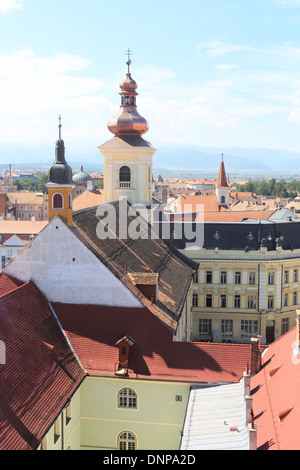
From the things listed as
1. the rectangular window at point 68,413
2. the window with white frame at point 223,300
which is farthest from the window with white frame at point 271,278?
the rectangular window at point 68,413

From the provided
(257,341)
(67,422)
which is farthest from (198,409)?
(67,422)

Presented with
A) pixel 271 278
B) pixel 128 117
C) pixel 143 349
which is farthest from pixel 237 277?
pixel 143 349

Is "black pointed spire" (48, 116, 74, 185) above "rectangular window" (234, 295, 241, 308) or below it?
above

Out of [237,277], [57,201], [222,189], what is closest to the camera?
[57,201]

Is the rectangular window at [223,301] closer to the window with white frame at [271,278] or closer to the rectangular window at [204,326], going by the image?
the rectangular window at [204,326]

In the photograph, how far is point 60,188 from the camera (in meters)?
28.2

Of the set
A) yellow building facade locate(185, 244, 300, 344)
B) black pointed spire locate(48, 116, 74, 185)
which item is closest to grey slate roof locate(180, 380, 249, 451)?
black pointed spire locate(48, 116, 74, 185)

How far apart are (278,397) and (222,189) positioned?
8335 cm

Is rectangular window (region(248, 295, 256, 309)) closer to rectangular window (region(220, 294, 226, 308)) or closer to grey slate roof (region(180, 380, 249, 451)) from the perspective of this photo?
rectangular window (region(220, 294, 226, 308))

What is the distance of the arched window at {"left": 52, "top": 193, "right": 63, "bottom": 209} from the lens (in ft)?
92.4

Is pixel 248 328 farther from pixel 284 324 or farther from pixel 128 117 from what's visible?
pixel 128 117

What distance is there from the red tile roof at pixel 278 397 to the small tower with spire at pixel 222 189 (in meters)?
77.1

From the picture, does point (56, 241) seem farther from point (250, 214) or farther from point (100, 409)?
point (250, 214)

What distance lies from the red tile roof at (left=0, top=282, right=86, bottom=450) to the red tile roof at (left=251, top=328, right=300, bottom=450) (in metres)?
7.96
